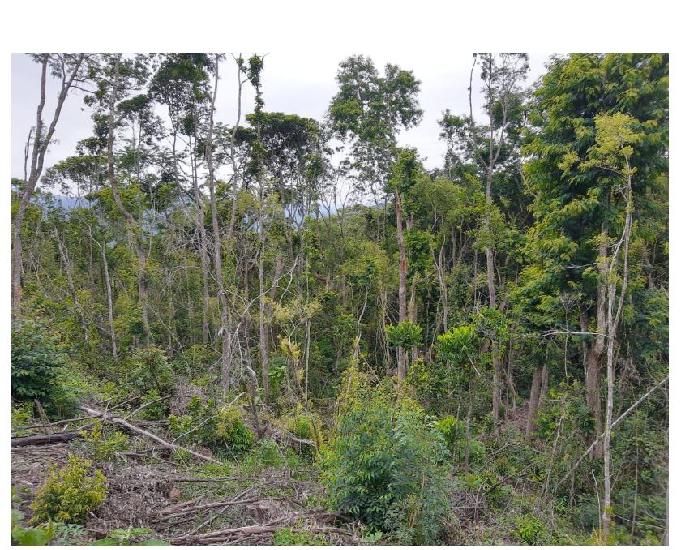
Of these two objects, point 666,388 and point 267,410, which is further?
point 267,410

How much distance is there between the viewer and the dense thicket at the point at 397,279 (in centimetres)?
479

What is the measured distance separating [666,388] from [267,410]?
548 centimetres

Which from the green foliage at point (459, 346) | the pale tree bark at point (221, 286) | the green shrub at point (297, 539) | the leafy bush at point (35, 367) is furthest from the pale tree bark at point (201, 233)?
the green shrub at point (297, 539)

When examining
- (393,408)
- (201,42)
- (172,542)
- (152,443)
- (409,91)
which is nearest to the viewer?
(172,542)

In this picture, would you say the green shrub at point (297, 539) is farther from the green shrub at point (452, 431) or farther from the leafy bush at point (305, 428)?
the green shrub at point (452, 431)

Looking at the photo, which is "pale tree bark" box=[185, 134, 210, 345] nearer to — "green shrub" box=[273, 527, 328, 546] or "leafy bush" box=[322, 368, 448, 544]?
"leafy bush" box=[322, 368, 448, 544]

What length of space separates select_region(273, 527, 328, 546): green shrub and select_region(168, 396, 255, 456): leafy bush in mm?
2368

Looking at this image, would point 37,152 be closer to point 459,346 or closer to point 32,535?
point 32,535

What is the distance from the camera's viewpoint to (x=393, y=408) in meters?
4.69

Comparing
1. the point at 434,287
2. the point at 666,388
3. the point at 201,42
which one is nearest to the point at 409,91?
the point at 434,287

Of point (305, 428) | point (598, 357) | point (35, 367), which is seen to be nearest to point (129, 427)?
point (35, 367)

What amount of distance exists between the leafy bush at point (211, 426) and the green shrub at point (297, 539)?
7.77 feet

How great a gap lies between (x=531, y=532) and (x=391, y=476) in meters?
1.67

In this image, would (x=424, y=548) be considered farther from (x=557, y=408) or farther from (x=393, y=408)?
(x=557, y=408)
